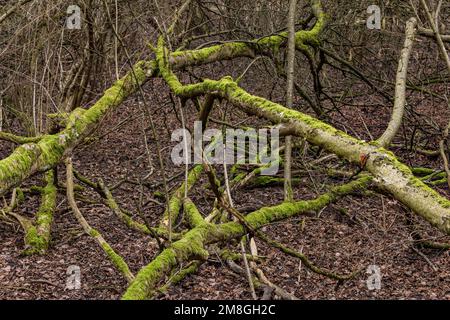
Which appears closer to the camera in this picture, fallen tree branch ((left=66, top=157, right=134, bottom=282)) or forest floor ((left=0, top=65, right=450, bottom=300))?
fallen tree branch ((left=66, top=157, right=134, bottom=282))

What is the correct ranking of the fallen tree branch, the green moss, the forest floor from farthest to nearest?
the forest floor, the fallen tree branch, the green moss

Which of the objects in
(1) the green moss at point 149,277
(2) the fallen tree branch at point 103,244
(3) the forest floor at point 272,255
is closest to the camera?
(1) the green moss at point 149,277

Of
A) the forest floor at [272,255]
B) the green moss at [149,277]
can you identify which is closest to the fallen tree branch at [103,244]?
the forest floor at [272,255]

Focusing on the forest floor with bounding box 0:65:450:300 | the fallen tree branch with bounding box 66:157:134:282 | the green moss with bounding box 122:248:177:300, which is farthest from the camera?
the forest floor with bounding box 0:65:450:300

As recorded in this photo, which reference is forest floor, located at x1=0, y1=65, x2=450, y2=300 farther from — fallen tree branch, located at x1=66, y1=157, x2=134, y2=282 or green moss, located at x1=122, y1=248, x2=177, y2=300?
green moss, located at x1=122, y1=248, x2=177, y2=300

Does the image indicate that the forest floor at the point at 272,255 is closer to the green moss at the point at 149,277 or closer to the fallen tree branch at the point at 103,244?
the fallen tree branch at the point at 103,244

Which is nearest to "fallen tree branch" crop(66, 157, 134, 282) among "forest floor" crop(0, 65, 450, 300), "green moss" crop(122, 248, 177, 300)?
"forest floor" crop(0, 65, 450, 300)

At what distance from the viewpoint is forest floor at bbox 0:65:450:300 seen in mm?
Result: 5293

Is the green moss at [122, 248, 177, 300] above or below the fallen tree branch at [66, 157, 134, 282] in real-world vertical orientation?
below

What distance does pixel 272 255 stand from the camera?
6070mm

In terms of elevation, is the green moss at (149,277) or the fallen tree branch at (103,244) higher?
the fallen tree branch at (103,244)

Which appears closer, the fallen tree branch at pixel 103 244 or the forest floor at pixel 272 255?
the fallen tree branch at pixel 103 244

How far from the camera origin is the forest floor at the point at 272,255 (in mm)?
5293
